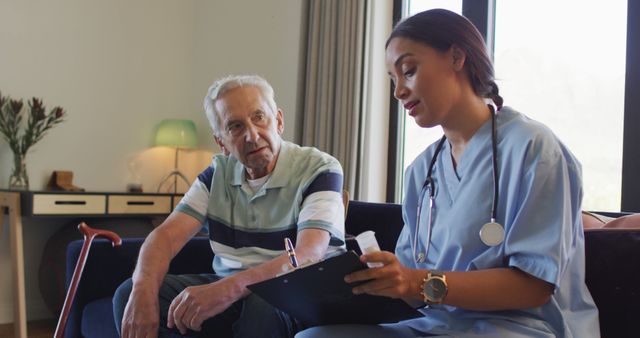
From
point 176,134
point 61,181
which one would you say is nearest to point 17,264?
point 61,181

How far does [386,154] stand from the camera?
3.39 meters

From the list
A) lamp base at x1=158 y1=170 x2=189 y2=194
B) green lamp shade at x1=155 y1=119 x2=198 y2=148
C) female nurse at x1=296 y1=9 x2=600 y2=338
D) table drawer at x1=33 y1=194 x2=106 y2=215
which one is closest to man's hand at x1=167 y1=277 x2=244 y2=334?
female nurse at x1=296 y1=9 x2=600 y2=338

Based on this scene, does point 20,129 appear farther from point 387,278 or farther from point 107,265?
point 387,278

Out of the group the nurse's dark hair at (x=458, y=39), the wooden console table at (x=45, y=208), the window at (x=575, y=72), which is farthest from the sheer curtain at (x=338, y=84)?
the nurse's dark hair at (x=458, y=39)

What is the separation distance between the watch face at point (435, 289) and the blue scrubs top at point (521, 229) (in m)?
0.10

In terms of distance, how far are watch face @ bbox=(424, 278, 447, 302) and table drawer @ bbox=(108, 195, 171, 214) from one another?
2.74 metres

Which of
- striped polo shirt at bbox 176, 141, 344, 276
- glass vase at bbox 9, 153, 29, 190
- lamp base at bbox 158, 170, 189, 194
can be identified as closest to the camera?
striped polo shirt at bbox 176, 141, 344, 276

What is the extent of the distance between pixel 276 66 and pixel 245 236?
2092 mm

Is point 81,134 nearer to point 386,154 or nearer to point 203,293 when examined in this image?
point 386,154

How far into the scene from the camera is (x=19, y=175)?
3.40 metres

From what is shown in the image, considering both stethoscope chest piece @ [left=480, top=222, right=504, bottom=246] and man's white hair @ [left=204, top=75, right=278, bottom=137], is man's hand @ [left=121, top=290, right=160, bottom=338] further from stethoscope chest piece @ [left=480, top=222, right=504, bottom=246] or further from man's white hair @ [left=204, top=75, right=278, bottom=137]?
stethoscope chest piece @ [left=480, top=222, right=504, bottom=246]

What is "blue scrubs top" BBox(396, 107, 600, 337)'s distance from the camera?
1.00 metres

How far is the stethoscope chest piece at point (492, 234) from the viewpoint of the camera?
3.44 ft

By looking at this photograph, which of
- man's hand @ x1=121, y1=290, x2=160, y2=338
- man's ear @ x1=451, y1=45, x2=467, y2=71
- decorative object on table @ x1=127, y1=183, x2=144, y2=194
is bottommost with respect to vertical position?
decorative object on table @ x1=127, y1=183, x2=144, y2=194
